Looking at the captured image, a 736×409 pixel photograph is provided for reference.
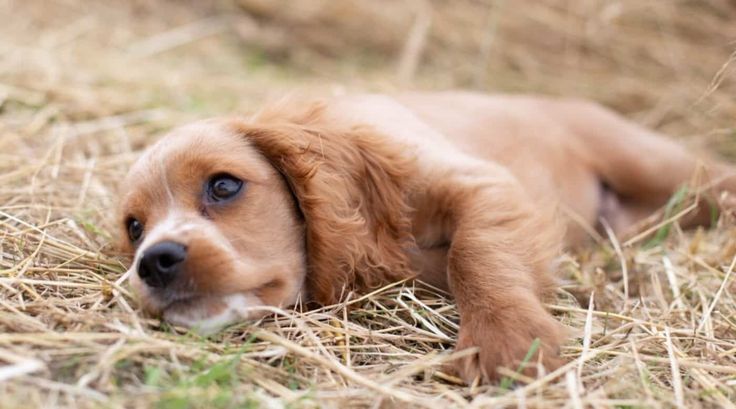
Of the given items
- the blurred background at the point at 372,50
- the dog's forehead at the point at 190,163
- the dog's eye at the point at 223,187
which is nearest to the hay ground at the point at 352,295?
the blurred background at the point at 372,50

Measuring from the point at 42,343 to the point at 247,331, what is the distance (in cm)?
66

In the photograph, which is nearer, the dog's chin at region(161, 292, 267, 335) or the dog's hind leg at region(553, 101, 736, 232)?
the dog's chin at region(161, 292, 267, 335)

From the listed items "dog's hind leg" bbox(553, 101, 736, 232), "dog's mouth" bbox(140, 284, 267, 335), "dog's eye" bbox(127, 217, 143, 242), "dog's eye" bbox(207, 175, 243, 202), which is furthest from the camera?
"dog's hind leg" bbox(553, 101, 736, 232)

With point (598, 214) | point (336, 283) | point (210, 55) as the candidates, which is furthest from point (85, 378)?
point (210, 55)

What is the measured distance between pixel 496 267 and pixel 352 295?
1.84 ft

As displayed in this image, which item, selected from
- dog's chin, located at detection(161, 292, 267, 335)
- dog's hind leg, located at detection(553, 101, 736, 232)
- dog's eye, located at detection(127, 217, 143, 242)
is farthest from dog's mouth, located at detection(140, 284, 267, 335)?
dog's hind leg, located at detection(553, 101, 736, 232)

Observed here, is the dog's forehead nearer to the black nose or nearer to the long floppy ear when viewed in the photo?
the long floppy ear

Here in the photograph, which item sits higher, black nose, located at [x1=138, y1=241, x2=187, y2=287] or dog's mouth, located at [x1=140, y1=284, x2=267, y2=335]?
black nose, located at [x1=138, y1=241, x2=187, y2=287]

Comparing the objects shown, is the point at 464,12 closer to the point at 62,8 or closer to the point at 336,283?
the point at 62,8

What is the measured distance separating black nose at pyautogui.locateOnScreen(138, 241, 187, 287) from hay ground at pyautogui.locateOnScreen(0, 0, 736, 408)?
16cm

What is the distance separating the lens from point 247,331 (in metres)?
2.82

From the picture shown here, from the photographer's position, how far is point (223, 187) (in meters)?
3.11

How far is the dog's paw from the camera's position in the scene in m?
2.65

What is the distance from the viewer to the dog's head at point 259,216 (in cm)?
277
